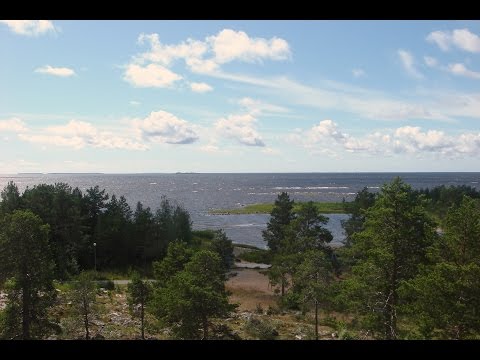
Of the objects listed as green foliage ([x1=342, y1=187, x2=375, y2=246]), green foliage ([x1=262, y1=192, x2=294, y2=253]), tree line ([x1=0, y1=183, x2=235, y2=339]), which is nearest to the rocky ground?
tree line ([x1=0, y1=183, x2=235, y2=339])

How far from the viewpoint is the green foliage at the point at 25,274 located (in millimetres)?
17672

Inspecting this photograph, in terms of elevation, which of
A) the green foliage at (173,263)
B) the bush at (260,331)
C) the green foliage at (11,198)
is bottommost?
the bush at (260,331)

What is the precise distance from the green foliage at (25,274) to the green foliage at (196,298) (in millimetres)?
5356

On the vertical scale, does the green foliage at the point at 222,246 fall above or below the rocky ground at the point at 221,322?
above

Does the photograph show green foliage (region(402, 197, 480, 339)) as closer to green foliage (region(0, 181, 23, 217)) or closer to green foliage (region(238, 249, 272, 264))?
green foliage (region(238, 249, 272, 264))

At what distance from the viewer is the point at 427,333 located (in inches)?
573

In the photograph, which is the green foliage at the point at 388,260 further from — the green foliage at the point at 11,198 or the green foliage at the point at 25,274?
the green foliage at the point at 11,198

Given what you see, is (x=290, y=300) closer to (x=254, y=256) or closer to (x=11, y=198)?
(x=254, y=256)

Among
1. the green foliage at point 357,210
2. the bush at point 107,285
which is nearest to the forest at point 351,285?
the bush at point 107,285

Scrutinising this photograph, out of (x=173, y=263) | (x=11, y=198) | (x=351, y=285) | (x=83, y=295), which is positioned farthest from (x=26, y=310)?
(x=11, y=198)
